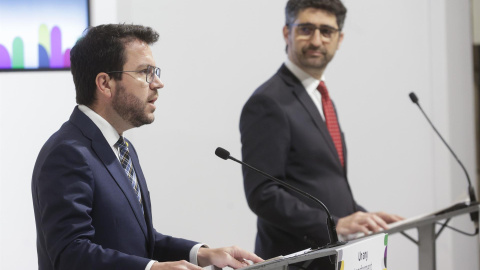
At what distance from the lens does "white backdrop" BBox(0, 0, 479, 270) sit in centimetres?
327

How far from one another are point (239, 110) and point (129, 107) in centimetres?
196

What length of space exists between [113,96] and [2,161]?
127 cm

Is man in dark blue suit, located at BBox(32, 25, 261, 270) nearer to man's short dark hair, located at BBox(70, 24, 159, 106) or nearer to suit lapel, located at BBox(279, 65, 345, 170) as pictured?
man's short dark hair, located at BBox(70, 24, 159, 106)

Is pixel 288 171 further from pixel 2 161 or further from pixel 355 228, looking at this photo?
pixel 2 161

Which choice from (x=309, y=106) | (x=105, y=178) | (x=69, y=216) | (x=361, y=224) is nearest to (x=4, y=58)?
(x=309, y=106)

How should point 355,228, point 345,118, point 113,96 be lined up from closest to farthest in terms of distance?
1. point 113,96
2. point 355,228
3. point 345,118

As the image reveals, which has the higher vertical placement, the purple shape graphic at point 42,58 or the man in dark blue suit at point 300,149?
the purple shape graphic at point 42,58

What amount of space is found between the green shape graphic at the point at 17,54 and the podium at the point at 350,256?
171cm

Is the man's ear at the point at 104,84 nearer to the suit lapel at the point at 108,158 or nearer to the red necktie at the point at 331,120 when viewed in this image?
the suit lapel at the point at 108,158

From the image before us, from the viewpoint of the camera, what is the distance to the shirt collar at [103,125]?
210cm

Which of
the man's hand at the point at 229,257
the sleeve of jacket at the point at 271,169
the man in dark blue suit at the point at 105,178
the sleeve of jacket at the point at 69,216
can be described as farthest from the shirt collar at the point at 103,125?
the sleeve of jacket at the point at 271,169

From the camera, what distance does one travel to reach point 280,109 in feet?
9.19

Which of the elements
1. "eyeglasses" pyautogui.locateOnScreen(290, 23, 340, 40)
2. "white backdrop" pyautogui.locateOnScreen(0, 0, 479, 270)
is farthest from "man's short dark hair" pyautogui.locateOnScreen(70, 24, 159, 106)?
"white backdrop" pyautogui.locateOnScreen(0, 0, 479, 270)

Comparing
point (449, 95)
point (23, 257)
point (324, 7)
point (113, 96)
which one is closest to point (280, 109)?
point (324, 7)
